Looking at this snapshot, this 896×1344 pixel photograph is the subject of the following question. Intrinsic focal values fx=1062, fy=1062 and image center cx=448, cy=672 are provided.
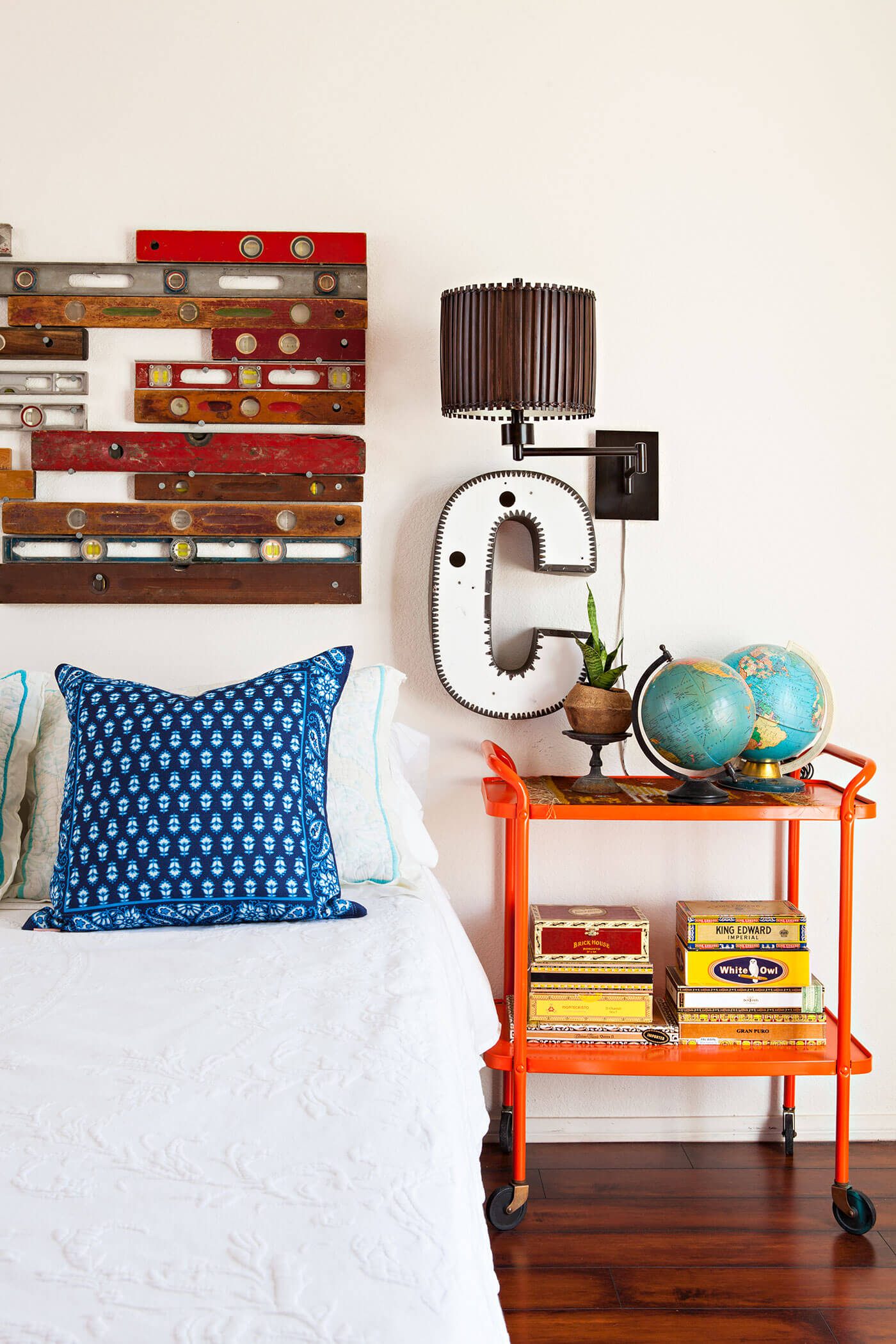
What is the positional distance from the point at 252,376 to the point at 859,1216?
1.93m

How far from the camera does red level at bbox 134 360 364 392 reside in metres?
2.13

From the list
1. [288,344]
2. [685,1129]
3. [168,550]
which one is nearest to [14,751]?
[168,550]

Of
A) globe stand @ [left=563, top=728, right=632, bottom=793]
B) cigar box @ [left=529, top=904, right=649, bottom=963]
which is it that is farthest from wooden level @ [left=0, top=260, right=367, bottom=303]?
cigar box @ [left=529, top=904, right=649, bottom=963]

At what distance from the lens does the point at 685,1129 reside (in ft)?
7.22

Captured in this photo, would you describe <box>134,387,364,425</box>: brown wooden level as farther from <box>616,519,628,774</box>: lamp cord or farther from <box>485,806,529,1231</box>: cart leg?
<box>485,806,529,1231</box>: cart leg

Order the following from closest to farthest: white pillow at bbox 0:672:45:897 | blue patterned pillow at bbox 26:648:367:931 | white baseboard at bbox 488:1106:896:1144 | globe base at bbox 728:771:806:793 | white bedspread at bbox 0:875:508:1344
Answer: white bedspread at bbox 0:875:508:1344 < blue patterned pillow at bbox 26:648:367:931 < white pillow at bbox 0:672:45:897 < globe base at bbox 728:771:806:793 < white baseboard at bbox 488:1106:896:1144

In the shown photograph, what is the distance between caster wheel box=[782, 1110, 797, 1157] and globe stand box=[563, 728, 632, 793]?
2.61 ft

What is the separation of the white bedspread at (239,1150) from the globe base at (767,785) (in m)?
0.78

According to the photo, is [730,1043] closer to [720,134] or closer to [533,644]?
[533,644]

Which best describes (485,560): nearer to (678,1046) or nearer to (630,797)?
(630,797)

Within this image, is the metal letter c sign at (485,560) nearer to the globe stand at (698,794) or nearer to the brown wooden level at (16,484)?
the globe stand at (698,794)

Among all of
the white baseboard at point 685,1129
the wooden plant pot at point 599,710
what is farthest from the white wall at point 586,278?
the wooden plant pot at point 599,710

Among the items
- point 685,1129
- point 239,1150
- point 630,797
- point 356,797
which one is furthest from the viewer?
point 685,1129

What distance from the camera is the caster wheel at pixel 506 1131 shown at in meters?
2.10
